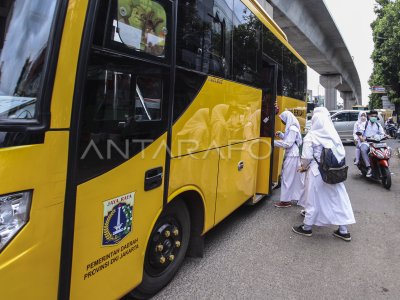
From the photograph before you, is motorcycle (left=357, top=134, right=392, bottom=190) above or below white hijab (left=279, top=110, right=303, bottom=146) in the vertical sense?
below

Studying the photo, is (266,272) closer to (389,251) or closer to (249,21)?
(389,251)

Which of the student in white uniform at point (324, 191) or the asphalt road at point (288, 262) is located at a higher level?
the student in white uniform at point (324, 191)

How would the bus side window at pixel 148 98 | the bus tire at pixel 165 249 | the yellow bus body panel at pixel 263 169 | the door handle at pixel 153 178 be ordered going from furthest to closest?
the yellow bus body panel at pixel 263 169 < the bus tire at pixel 165 249 < the door handle at pixel 153 178 < the bus side window at pixel 148 98

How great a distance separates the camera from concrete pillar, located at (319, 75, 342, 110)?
36375mm

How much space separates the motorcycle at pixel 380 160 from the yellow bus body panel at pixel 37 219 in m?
7.49

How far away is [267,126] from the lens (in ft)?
20.0

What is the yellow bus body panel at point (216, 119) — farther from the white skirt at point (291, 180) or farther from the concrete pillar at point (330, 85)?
the concrete pillar at point (330, 85)

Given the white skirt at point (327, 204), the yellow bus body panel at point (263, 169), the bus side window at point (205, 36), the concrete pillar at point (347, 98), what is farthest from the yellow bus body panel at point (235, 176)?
the concrete pillar at point (347, 98)

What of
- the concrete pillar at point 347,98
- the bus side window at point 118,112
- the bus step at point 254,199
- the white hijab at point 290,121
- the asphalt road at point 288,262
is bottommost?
the asphalt road at point 288,262

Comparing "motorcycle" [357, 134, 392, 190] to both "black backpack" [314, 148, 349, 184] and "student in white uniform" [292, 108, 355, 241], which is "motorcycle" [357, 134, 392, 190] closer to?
"student in white uniform" [292, 108, 355, 241]

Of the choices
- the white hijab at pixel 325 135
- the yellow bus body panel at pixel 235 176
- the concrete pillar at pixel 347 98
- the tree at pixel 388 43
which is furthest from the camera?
the concrete pillar at pixel 347 98

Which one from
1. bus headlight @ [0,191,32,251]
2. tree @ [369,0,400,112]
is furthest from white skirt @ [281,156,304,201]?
tree @ [369,0,400,112]

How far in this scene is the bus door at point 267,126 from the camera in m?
6.03

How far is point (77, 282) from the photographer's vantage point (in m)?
2.18
